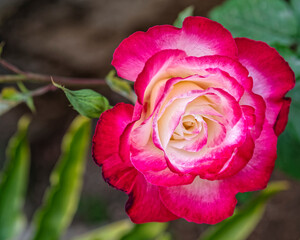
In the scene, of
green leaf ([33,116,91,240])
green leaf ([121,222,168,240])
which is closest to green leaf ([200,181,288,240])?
green leaf ([121,222,168,240])

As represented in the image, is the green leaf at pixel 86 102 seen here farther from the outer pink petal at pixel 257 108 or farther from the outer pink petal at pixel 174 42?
the outer pink petal at pixel 257 108

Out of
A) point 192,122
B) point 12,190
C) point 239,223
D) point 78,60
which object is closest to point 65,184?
point 12,190

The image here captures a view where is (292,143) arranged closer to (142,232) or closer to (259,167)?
(259,167)

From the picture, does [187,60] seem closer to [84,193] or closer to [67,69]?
[67,69]

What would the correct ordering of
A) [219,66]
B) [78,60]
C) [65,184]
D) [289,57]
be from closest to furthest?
[219,66]
[289,57]
[65,184]
[78,60]

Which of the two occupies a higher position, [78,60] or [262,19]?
[262,19]

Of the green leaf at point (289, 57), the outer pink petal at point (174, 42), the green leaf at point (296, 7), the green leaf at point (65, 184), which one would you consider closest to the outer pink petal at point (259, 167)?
the outer pink petal at point (174, 42)

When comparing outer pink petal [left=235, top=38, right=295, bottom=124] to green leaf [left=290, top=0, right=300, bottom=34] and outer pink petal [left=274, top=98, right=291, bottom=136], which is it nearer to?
outer pink petal [left=274, top=98, right=291, bottom=136]
